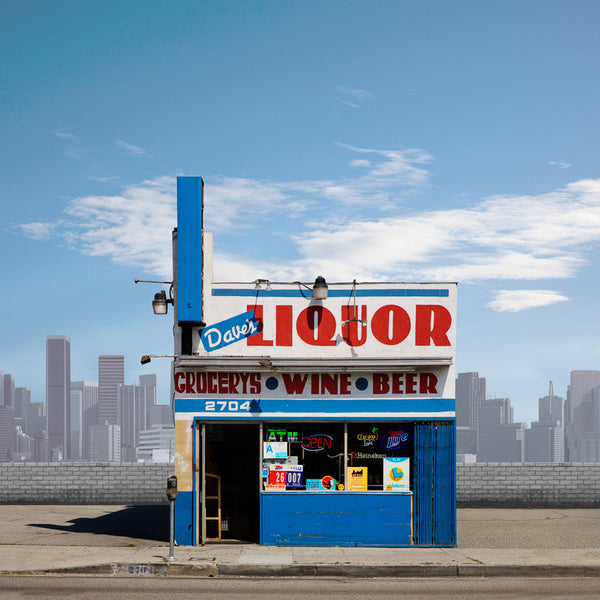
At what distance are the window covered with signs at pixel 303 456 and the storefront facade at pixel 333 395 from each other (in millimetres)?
21

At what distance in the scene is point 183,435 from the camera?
54.9ft

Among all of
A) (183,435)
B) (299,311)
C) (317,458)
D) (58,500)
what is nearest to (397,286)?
(299,311)

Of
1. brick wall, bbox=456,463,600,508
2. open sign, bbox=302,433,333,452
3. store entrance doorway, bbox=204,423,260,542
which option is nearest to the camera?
open sign, bbox=302,433,333,452

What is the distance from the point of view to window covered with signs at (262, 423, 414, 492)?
1683cm

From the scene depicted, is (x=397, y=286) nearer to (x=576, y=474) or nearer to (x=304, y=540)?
(x=304, y=540)

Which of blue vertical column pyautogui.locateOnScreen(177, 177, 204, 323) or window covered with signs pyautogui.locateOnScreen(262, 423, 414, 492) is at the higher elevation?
blue vertical column pyautogui.locateOnScreen(177, 177, 204, 323)

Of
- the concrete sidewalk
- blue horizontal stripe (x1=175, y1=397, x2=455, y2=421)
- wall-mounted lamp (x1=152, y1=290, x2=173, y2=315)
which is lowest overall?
the concrete sidewalk

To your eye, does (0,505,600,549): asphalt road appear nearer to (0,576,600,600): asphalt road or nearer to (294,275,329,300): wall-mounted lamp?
(0,576,600,600): asphalt road

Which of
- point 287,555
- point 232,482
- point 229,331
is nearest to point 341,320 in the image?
point 229,331

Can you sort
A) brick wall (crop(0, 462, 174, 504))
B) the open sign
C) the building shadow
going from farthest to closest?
brick wall (crop(0, 462, 174, 504))
the building shadow
the open sign

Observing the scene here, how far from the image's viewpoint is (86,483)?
83.6 feet

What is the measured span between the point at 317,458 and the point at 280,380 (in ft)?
5.90

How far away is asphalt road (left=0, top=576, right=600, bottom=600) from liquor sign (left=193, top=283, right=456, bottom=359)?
15.9 ft

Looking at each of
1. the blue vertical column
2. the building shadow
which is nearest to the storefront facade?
the blue vertical column
